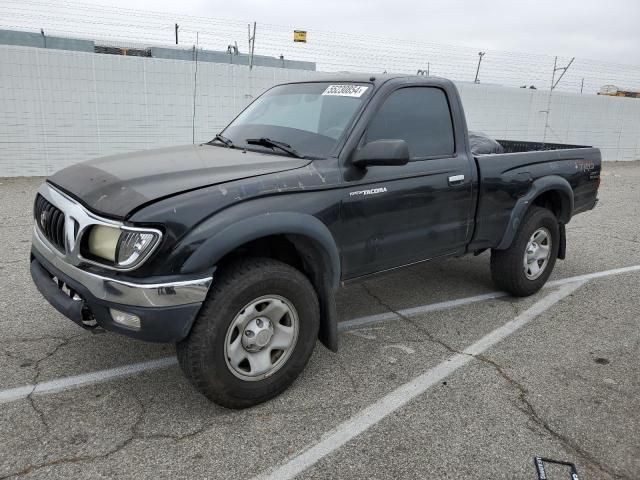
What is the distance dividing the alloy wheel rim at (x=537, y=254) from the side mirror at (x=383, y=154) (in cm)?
214

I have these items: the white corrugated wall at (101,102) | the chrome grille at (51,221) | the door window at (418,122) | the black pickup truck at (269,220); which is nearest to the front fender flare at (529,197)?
the black pickup truck at (269,220)

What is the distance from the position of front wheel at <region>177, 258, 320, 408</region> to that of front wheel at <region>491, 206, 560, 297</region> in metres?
2.31

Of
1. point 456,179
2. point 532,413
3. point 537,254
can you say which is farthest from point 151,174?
point 537,254

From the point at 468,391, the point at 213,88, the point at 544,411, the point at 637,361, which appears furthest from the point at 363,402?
the point at 213,88

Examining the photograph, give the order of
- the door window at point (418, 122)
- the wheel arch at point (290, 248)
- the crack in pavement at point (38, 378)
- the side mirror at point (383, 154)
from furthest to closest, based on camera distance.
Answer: the door window at point (418, 122), the side mirror at point (383, 154), the crack in pavement at point (38, 378), the wheel arch at point (290, 248)

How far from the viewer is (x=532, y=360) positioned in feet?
11.9

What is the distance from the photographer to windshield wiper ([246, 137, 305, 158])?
3.36 m

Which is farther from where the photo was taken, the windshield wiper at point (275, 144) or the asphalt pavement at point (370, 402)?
the windshield wiper at point (275, 144)

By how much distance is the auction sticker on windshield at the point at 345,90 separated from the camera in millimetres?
3605

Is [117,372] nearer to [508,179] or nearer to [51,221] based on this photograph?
[51,221]

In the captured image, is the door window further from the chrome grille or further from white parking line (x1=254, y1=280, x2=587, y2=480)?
the chrome grille

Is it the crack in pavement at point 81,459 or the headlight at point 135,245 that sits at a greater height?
the headlight at point 135,245

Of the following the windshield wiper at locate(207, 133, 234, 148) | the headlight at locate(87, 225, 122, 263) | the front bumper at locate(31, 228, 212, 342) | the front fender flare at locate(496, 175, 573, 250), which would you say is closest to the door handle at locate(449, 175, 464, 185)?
the front fender flare at locate(496, 175, 573, 250)

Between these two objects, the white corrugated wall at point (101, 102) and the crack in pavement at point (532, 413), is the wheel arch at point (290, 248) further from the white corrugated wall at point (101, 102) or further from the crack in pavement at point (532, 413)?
the white corrugated wall at point (101, 102)
